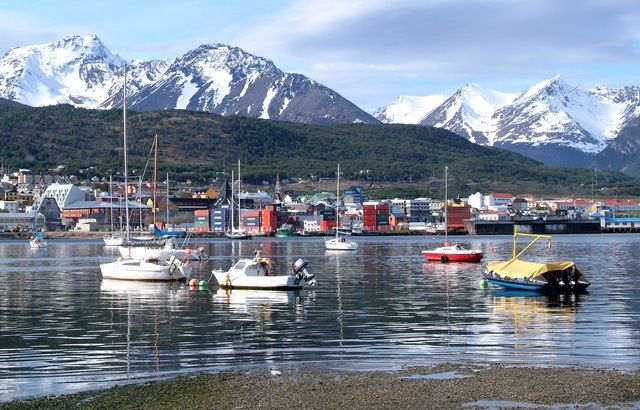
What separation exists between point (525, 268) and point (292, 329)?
2223 centimetres

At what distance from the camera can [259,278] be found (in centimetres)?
5712

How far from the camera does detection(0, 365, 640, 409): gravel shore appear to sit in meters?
23.7

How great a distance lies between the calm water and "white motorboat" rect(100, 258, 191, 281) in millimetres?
1737

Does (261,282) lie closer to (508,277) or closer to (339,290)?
(339,290)

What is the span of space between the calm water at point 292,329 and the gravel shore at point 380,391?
67.1 inches

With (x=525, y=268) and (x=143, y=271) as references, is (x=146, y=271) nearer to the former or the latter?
(x=143, y=271)

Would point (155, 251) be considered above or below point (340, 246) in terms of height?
above

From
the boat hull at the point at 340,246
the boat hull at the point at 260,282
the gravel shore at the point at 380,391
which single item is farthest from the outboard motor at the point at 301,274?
the boat hull at the point at 340,246

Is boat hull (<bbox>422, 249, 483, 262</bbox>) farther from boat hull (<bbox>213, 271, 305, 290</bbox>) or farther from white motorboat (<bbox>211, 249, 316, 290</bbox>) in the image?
boat hull (<bbox>213, 271, 305, 290</bbox>)

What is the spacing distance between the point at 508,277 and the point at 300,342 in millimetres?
24218

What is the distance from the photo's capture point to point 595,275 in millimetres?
72000

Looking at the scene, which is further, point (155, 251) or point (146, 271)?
point (155, 251)

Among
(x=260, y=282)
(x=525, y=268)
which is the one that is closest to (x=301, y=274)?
(x=260, y=282)

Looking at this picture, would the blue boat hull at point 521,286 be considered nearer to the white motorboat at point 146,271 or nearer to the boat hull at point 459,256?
the white motorboat at point 146,271
